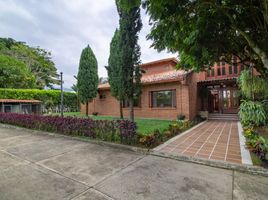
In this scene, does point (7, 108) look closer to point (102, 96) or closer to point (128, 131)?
point (102, 96)

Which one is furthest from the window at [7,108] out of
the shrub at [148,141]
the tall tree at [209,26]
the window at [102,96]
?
the tall tree at [209,26]

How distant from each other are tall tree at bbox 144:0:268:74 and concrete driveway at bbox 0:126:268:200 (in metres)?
3.44

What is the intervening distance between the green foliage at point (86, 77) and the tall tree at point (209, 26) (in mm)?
9719

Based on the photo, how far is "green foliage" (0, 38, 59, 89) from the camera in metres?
25.4

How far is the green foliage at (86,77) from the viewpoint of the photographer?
44.8 ft

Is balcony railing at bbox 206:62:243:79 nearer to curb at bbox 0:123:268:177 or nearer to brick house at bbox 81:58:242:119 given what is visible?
brick house at bbox 81:58:242:119

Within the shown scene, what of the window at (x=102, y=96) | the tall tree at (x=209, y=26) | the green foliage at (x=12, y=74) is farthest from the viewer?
the green foliage at (x=12, y=74)

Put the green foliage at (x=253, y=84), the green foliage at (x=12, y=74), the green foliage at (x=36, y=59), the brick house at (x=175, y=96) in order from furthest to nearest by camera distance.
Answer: the green foliage at (x=36, y=59) < the green foliage at (x=12, y=74) < the brick house at (x=175, y=96) < the green foliage at (x=253, y=84)

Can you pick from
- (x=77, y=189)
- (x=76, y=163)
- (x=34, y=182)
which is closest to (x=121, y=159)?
(x=76, y=163)

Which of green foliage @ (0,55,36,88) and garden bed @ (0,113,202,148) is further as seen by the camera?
Answer: green foliage @ (0,55,36,88)

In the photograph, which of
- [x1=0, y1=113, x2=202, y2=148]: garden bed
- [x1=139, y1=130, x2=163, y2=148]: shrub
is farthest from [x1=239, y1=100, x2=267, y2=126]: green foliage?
[x1=139, y1=130, x2=163, y2=148]: shrub

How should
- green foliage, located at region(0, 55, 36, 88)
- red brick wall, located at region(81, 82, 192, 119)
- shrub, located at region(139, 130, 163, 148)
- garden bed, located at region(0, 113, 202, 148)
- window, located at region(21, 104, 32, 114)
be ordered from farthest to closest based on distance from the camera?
green foliage, located at region(0, 55, 36, 88)
window, located at region(21, 104, 32, 114)
red brick wall, located at region(81, 82, 192, 119)
garden bed, located at region(0, 113, 202, 148)
shrub, located at region(139, 130, 163, 148)

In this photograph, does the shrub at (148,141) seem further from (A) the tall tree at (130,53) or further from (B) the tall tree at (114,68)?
(B) the tall tree at (114,68)

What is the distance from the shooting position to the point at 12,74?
66.5 ft
